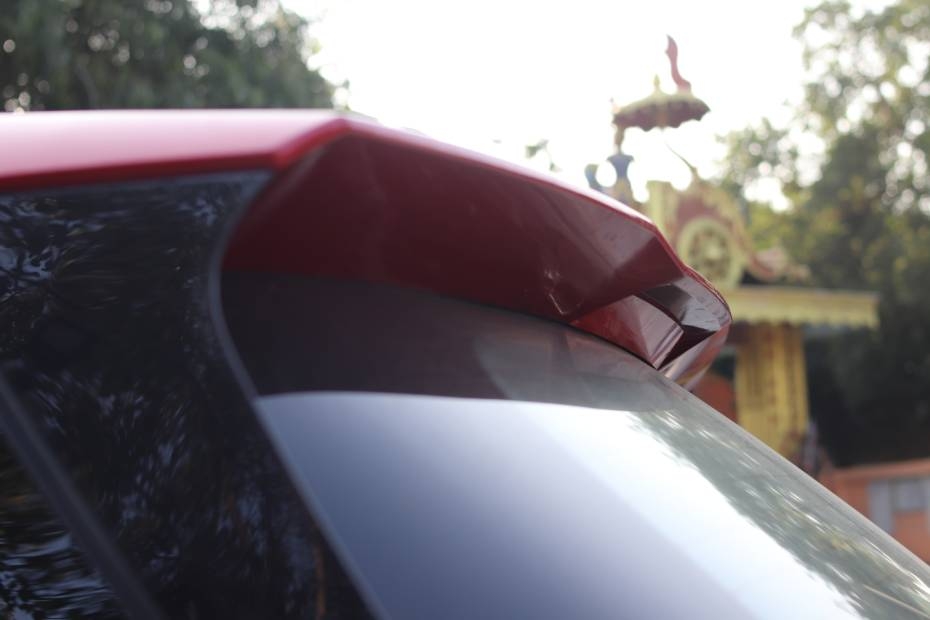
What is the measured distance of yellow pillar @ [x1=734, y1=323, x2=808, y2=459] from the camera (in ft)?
40.0

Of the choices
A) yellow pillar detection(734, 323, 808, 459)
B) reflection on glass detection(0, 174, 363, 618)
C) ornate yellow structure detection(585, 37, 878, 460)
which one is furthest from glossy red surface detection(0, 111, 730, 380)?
yellow pillar detection(734, 323, 808, 459)

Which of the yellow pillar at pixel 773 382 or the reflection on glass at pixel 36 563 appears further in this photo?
the yellow pillar at pixel 773 382

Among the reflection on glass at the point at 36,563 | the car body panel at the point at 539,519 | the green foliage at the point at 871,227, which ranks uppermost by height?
the car body panel at the point at 539,519

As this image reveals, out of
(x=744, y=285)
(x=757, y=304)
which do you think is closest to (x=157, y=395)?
(x=757, y=304)

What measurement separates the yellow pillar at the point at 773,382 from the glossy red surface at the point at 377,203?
11.4 meters

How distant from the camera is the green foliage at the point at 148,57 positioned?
10.3m

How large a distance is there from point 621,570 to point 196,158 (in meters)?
0.42

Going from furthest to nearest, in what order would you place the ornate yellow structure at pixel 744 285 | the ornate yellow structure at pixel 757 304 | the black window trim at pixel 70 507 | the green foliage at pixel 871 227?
1. the green foliage at pixel 871 227
2. the ornate yellow structure at pixel 757 304
3. the ornate yellow structure at pixel 744 285
4. the black window trim at pixel 70 507

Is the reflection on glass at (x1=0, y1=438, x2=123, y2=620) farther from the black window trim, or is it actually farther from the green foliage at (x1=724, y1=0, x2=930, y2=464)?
the green foliage at (x1=724, y1=0, x2=930, y2=464)

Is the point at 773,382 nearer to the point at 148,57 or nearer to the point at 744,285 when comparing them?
the point at 744,285

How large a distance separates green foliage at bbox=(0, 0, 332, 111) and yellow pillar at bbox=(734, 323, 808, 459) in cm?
538

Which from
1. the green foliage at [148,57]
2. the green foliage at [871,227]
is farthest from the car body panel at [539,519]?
the green foliage at [871,227]

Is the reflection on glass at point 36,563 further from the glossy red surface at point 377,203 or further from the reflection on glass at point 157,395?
the glossy red surface at point 377,203

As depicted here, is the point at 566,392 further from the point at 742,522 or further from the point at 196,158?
the point at 196,158
